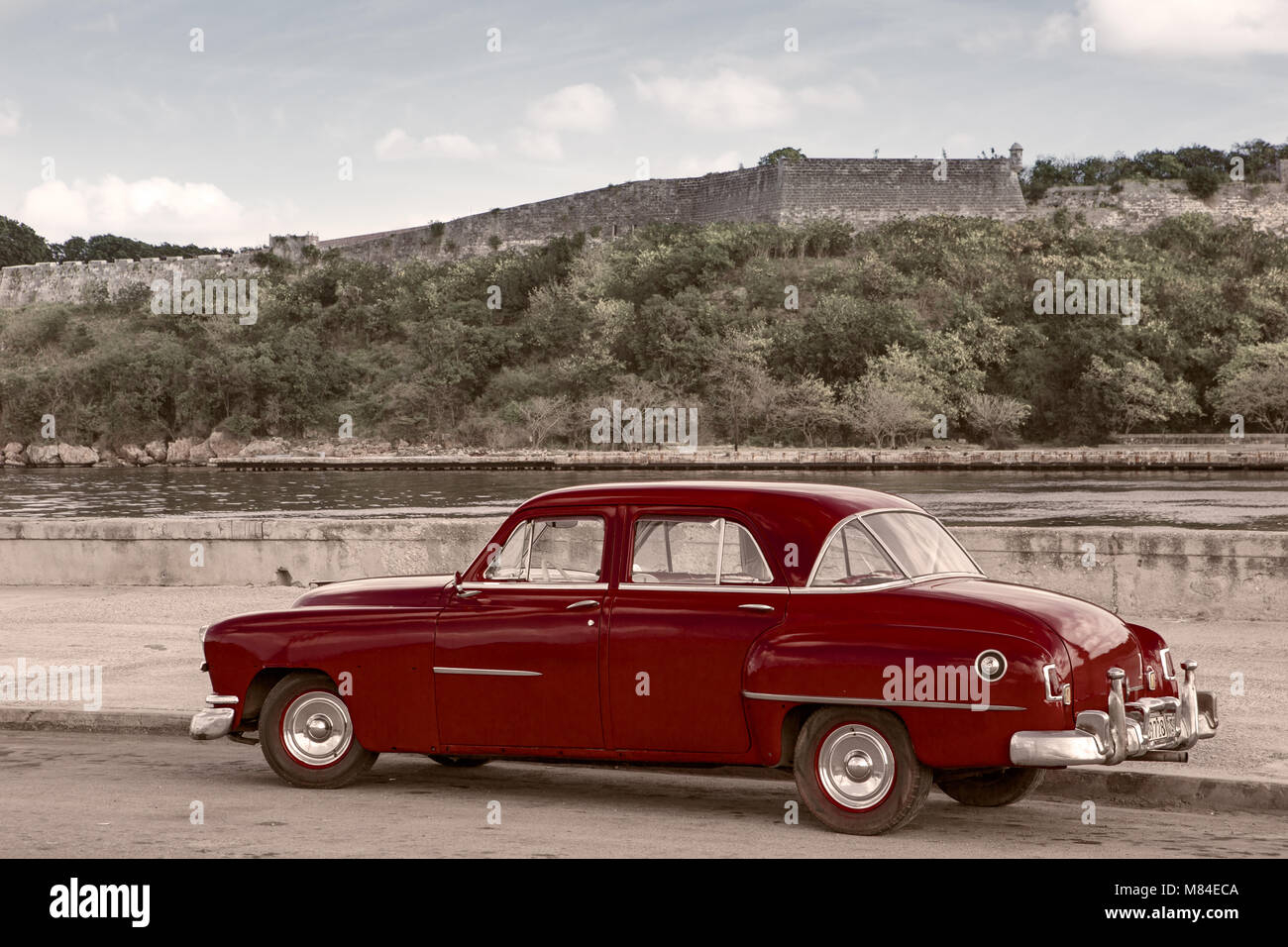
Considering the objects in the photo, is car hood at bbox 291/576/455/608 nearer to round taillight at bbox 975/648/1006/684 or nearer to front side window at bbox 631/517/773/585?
front side window at bbox 631/517/773/585

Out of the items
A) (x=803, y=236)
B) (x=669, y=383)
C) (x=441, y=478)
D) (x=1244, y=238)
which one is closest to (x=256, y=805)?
(x=441, y=478)

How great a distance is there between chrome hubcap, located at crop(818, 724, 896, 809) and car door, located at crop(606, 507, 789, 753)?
41 cm

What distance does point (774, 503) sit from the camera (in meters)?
7.21

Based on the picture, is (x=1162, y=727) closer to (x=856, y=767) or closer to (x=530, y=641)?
(x=856, y=767)

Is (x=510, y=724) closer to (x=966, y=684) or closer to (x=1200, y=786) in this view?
(x=966, y=684)

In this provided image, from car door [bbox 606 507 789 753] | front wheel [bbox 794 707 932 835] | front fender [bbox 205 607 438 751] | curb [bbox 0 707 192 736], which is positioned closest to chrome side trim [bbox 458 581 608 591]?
car door [bbox 606 507 789 753]

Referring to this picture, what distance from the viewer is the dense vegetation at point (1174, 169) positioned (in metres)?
103

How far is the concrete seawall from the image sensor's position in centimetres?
1359

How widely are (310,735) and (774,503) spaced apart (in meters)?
2.93

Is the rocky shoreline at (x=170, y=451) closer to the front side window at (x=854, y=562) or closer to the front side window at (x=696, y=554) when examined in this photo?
the front side window at (x=696, y=554)

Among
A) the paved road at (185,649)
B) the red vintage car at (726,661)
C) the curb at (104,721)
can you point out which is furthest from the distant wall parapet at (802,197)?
the red vintage car at (726,661)

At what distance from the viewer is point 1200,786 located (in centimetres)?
763

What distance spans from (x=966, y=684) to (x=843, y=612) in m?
0.68

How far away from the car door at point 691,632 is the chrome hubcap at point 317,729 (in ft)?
5.62
